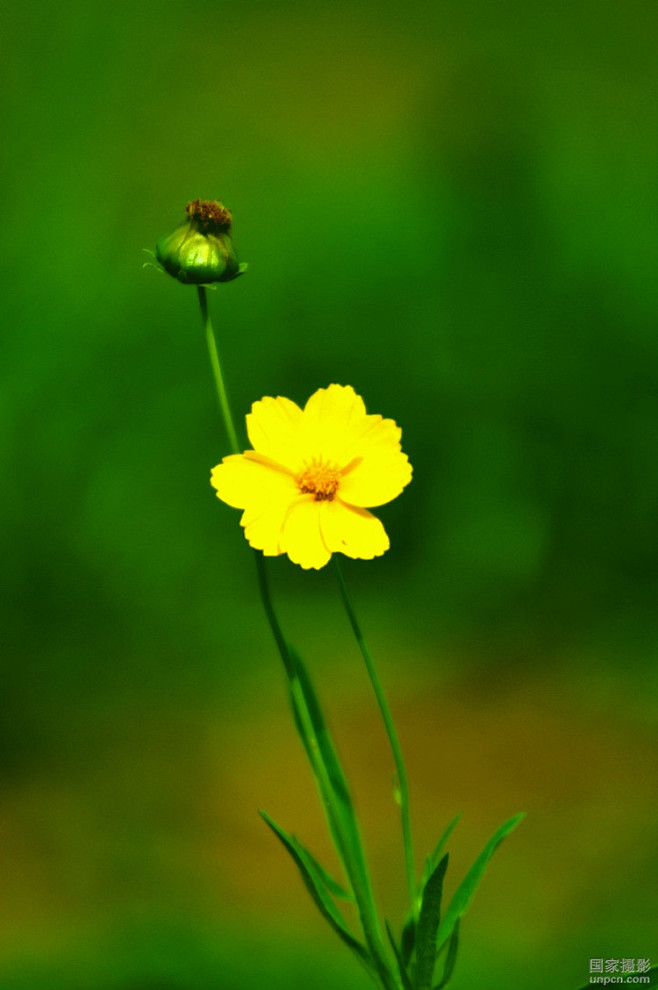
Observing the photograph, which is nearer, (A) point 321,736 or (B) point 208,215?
(B) point 208,215

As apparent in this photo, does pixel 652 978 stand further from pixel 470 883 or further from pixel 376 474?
pixel 376 474

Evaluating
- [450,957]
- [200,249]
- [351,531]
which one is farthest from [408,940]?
[200,249]

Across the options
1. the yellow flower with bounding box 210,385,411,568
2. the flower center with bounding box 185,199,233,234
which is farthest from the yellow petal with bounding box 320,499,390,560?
the flower center with bounding box 185,199,233,234

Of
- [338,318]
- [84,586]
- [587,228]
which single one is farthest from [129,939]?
[587,228]

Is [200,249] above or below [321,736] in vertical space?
above

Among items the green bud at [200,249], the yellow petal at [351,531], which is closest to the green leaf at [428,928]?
the yellow petal at [351,531]

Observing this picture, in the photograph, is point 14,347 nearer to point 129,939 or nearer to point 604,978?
point 129,939
